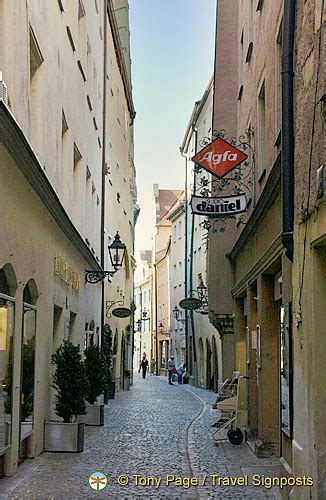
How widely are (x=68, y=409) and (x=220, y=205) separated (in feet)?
14.4

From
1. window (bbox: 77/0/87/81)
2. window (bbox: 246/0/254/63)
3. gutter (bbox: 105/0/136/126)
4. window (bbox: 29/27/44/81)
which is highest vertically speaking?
gutter (bbox: 105/0/136/126)

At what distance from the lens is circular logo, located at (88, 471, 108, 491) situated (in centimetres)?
957

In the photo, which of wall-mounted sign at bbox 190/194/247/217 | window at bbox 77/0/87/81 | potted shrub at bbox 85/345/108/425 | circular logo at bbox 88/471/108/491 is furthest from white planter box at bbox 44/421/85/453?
window at bbox 77/0/87/81

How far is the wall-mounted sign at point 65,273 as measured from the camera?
1420 cm

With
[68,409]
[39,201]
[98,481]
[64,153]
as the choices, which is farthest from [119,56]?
[98,481]

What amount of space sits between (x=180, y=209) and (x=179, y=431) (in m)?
35.2

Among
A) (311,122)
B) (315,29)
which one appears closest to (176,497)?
(311,122)

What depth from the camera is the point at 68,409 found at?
12.6 meters

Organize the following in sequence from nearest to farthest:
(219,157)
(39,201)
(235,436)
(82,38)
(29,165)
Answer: (29,165) → (39,201) → (235,436) → (219,157) → (82,38)

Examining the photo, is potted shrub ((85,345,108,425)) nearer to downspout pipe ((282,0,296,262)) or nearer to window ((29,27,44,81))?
window ((29,27,44,81))

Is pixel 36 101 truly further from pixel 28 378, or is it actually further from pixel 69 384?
pixel 69 384

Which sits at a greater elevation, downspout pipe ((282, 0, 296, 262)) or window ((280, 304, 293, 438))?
downspout pipe ((282, 0, 296, 262))

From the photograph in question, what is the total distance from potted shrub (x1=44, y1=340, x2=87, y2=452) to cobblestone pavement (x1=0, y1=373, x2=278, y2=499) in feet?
0.84

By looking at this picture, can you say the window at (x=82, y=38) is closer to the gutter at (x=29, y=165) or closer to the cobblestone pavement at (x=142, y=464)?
the gutter at (x=29, y=165)
